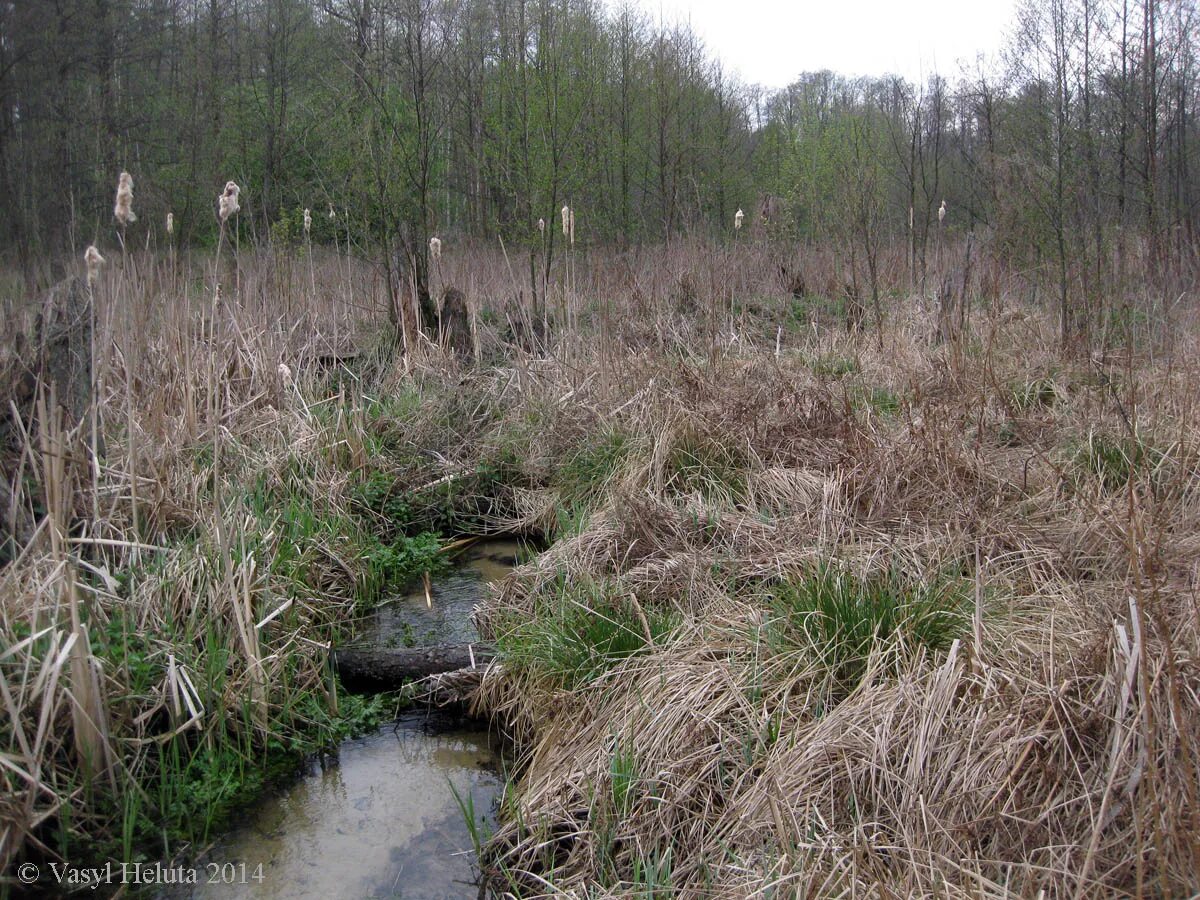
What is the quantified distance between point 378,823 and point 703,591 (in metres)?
1.45

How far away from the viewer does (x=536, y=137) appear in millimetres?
9938

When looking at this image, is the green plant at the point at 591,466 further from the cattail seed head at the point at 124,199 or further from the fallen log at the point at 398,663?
the cattail seed head at the point at 124,199

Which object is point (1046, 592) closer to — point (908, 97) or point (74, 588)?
point (74, 588)

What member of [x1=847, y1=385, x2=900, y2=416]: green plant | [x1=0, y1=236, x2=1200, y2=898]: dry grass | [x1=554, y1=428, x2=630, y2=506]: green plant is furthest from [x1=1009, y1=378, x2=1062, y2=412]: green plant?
[x1=554, y1=428, x2=630, y2=506]: green plant

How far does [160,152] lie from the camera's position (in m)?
15.5

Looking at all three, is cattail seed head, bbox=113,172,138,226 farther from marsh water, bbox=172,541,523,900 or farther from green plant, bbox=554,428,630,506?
green plant, bbox=554,428,630,506

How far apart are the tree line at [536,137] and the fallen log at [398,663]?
3.92 metres

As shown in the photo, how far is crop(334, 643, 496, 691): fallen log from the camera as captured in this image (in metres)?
3.72

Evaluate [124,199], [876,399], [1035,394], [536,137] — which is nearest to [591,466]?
[876,399]

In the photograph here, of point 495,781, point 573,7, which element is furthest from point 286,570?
point 573,7

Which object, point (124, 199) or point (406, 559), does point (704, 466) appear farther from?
point (124, 199)

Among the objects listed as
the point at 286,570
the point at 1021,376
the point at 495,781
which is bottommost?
the point at 495,781

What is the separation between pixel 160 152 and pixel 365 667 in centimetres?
1470

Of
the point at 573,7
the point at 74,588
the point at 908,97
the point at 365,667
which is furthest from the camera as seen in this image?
the point at 573,7
